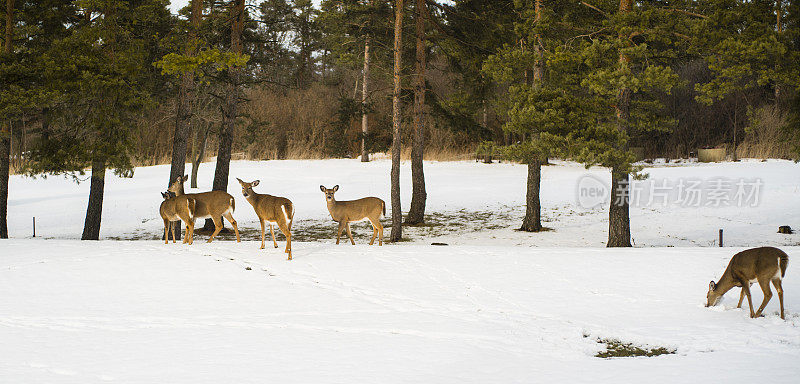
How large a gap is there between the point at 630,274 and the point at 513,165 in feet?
96.6

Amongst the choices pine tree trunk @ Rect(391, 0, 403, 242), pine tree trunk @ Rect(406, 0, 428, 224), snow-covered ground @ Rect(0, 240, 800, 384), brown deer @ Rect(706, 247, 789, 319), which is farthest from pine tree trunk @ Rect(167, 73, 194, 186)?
Result: brown deer @ Rect(706, 247, 789, 319)

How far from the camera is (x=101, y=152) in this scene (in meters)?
16.3

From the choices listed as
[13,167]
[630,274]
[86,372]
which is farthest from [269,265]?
[13,167]

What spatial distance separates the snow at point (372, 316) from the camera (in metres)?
7.14

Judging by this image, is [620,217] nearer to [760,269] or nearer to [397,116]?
[397,116]

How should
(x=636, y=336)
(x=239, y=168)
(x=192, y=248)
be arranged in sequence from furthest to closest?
(x=239, y=168)
(x=192, y=248)
(x=636, y=336)

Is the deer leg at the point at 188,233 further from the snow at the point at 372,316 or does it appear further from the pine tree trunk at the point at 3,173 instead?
the pine tree trunk at the point at 3,173

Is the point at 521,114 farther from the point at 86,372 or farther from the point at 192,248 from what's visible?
the point at 86,372

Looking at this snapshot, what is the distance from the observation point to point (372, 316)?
30.5 feet

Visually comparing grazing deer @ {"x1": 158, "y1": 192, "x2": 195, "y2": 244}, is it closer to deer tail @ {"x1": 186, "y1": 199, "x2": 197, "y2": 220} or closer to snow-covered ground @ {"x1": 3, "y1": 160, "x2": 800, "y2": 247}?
deer tail @ {"x1": 186, "y1": 199, "x2": 197, "y2": 220}

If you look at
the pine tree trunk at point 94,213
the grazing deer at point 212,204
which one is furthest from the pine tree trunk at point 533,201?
the pine tree trunk at point 94,213

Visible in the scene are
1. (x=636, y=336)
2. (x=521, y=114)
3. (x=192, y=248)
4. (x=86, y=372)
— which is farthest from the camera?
(x=521, y=114)

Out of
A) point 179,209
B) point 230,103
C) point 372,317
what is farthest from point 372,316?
point 230,103

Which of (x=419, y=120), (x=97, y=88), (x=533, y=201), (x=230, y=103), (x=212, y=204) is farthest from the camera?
(x=419, y=120)
